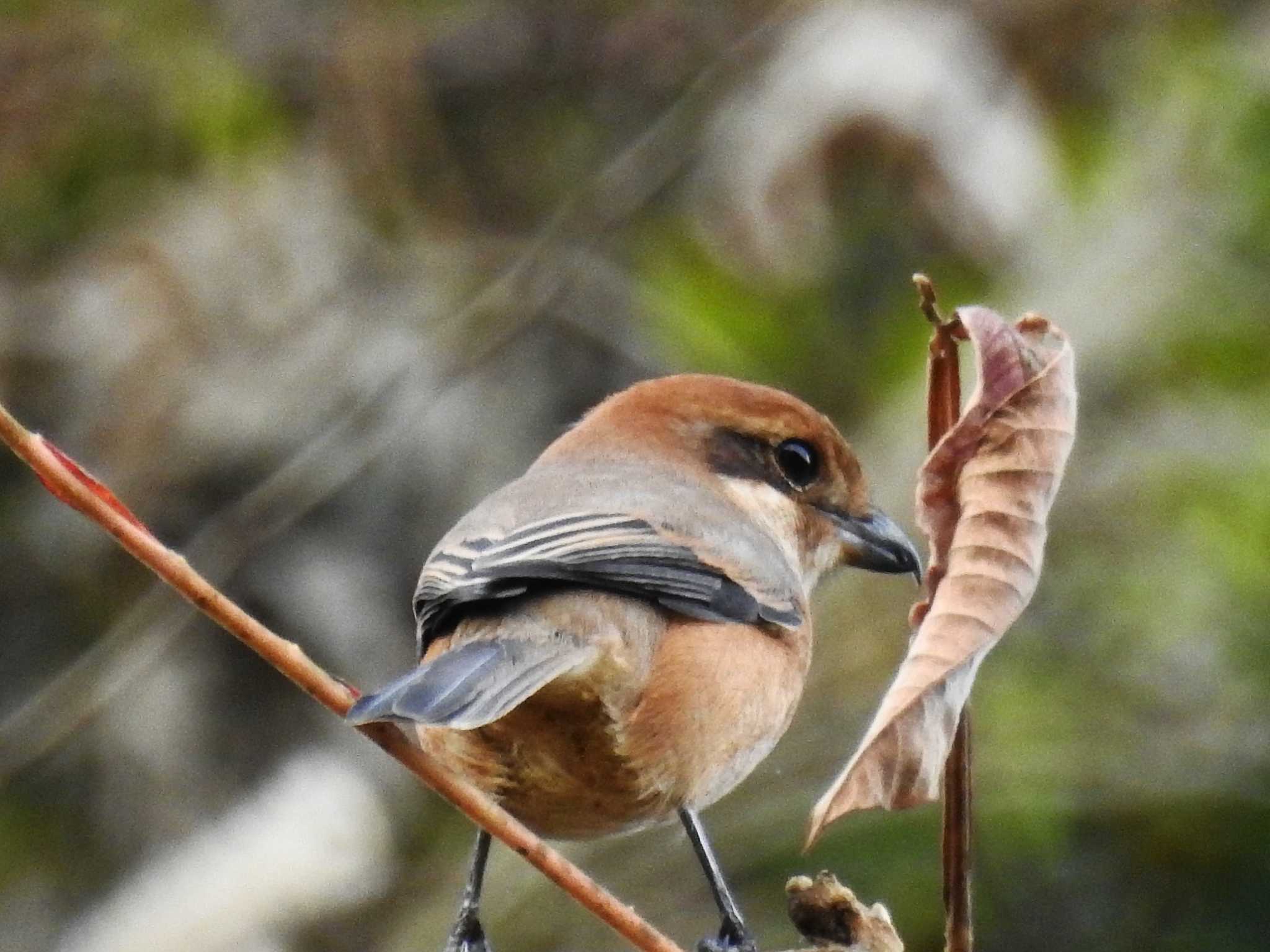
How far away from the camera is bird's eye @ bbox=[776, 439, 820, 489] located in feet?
12.0

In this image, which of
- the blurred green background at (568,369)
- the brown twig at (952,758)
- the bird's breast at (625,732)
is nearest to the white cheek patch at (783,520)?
the bird's breast at (625,732)

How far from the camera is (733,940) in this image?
9.62 ft

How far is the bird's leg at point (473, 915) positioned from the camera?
2918 millimetres

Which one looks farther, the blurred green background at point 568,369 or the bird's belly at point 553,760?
the blurred green background at point 568,369

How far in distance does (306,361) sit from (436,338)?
0.67m

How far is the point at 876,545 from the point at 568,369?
9.53 ft

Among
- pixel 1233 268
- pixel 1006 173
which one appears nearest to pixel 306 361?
pixel 1006 173

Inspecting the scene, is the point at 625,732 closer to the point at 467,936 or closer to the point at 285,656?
the point at 467,936

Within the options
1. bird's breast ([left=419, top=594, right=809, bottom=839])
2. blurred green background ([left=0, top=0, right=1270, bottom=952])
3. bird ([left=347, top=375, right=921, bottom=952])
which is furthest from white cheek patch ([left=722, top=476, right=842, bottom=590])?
blurred green background ([left=0, top=0, right=1270, bottom=952])

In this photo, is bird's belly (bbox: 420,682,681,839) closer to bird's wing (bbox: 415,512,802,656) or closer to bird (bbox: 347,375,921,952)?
bird (bbox: 347,375,921,952)

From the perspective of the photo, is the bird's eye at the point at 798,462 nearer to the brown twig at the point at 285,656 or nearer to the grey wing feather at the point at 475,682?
the grey wing feather at the point at 475,682

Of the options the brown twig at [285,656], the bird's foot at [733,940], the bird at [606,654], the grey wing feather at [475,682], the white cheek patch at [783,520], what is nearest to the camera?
the brown twig at [285,656]

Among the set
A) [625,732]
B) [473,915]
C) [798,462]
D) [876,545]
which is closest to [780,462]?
[798,462]

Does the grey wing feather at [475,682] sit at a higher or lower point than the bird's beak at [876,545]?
lower
